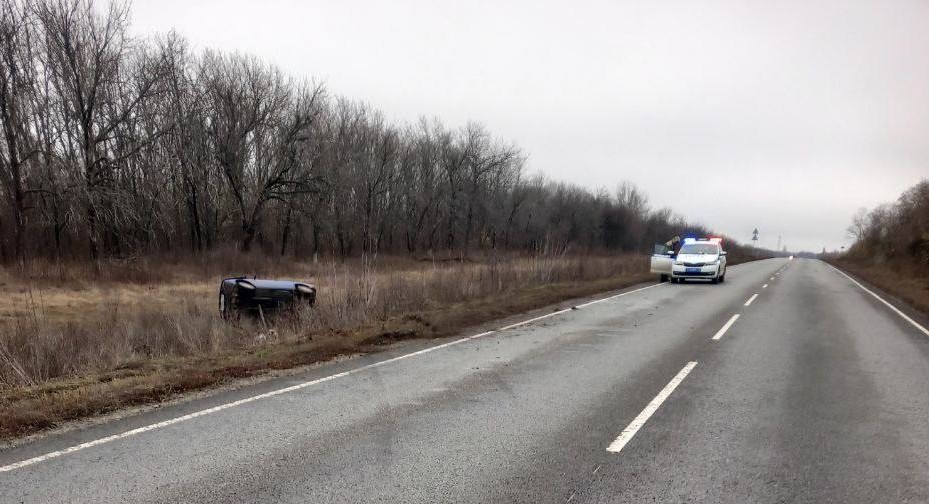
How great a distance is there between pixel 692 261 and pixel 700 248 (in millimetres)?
1300

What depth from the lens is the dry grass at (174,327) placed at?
21.4ft

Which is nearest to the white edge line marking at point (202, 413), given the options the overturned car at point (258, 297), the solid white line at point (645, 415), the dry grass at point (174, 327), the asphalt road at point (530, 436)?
the asphalt road at point (530, 436)

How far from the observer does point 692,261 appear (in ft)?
80.0

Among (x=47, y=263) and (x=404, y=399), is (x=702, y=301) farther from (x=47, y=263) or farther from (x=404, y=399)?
(x=47, y=263)

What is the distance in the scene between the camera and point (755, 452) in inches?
178

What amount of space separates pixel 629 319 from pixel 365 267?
22.5ft

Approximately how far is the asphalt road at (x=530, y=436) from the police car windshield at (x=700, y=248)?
16.7 m

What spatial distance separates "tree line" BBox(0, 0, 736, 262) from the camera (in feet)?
73.4

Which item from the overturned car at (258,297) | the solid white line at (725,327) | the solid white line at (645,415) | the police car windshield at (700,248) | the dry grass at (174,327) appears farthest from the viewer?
the police car windshield at (700,248)

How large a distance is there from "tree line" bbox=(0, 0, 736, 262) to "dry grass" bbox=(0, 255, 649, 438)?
10.9 ft

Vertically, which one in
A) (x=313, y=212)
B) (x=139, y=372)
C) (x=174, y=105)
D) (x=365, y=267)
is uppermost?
(x=174, y=105)

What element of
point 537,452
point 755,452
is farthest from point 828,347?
point 537,452

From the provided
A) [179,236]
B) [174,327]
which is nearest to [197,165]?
[179,236]

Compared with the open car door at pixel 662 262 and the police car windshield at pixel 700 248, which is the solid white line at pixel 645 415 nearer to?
the open car door at pixel 662 262
